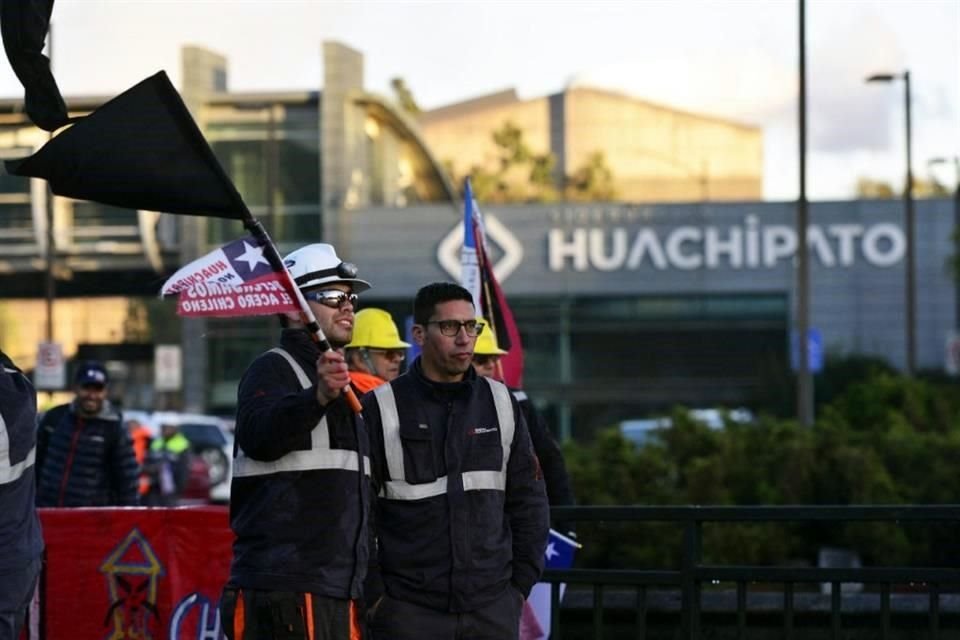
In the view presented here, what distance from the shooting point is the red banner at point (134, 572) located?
27.8 feet

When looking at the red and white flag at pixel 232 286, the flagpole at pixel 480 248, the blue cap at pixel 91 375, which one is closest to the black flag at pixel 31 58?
the red and white flag at pixel 232 286

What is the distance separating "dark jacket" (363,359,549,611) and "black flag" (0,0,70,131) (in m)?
1.43

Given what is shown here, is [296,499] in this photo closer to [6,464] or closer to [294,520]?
[294,520]

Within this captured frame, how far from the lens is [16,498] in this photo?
5.68m

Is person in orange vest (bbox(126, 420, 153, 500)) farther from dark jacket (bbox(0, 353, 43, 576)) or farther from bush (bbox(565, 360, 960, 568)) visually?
dark jacket (bbox(0, 353, 43, 576))

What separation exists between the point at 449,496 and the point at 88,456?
212 inches

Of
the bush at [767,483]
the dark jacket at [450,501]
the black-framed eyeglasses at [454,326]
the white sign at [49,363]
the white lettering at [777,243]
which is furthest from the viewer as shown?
the white lettering at [777,243]

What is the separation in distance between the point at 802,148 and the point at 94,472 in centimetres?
1949

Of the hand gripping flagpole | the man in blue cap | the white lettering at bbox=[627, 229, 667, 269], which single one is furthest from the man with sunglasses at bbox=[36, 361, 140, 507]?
the white lettering at bbox=[627, 229, 667, 269]

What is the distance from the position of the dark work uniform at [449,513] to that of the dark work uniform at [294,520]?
0.65 ft

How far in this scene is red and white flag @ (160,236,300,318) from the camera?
5078 millimetres

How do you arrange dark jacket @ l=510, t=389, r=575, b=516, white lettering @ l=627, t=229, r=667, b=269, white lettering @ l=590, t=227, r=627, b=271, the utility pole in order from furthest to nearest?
1. white lettering @ l=590, t=227, r=627, b=271
2. white lettering @ l=627, t=229, r=667, b=269
3. the utility pole
4. dark jacket @ l=510, t=389, r=575, b=516

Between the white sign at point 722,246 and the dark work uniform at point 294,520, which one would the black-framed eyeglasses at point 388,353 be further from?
the white sign at point 722,246

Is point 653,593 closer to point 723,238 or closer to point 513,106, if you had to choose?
point 723,238
